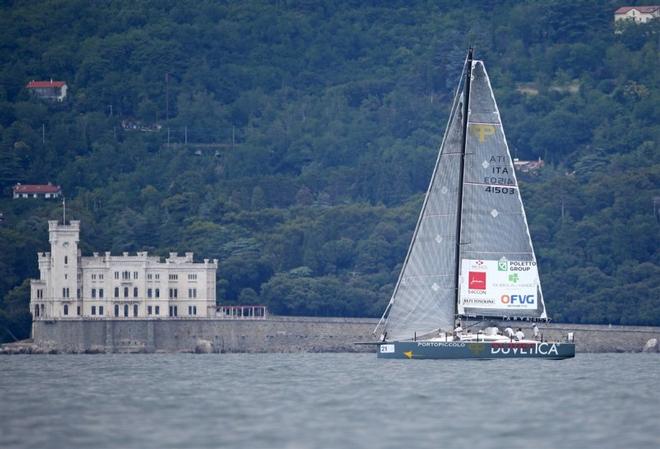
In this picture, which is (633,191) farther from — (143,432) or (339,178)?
(143,432)

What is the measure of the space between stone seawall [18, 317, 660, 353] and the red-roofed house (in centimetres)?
5043

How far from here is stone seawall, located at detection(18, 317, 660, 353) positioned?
131250 mm

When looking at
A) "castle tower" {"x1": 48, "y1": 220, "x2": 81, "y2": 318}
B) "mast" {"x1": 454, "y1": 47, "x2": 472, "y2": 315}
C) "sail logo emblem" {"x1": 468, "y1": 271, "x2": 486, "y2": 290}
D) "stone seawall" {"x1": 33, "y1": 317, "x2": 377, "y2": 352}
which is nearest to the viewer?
"mast" {"x1": 454, "y1": 47, "x2": 472, "y2": 315}

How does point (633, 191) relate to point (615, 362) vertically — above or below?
above

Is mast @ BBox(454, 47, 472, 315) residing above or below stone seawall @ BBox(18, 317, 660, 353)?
above

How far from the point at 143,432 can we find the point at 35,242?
98.3 metres

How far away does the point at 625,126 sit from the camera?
7667 inches

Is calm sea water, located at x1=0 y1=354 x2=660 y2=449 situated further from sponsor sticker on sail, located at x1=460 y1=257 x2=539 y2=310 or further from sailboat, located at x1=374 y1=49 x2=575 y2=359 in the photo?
sponsor sticker on sail, located at x1=460 y1=257 x2=539 y2=310

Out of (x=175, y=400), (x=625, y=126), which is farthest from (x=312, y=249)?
(x=175, y=400)

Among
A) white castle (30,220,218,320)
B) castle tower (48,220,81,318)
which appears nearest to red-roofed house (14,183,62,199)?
white castle (30,220,218,320)

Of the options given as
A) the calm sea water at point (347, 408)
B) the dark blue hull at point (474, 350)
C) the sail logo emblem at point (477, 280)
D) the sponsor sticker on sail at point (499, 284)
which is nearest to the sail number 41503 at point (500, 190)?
the sponsor sticker on sail at point (499, 284)

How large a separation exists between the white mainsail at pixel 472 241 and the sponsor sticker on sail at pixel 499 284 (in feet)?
0.13

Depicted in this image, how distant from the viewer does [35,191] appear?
7224 inches

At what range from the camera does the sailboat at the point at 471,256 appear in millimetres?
80750
